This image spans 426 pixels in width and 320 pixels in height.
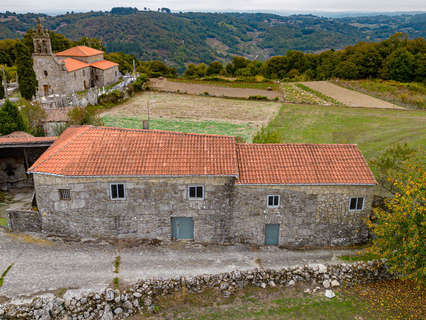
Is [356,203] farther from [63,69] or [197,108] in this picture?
[63,69]

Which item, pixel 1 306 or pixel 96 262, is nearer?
pixel 1 306

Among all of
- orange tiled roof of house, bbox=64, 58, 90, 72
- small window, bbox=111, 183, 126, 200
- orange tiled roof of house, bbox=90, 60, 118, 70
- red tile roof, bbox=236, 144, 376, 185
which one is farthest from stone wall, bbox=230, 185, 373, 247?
orange tiled roof of house, bbox=90, 60, 118, 70

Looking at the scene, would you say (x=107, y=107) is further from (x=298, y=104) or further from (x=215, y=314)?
(x=215, y=314)

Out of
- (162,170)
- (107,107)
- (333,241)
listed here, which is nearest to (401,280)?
(333,241)

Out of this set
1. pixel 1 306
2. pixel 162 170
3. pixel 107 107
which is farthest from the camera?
pixel 107 107

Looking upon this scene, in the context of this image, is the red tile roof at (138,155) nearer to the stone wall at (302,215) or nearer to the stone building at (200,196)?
the stone building at (200,196)

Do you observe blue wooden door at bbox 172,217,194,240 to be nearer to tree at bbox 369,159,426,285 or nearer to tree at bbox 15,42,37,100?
tree at bbox 369,159,426,285

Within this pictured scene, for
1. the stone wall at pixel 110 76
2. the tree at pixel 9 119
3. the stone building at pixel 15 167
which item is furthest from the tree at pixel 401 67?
the stone building at pixel 15 167
